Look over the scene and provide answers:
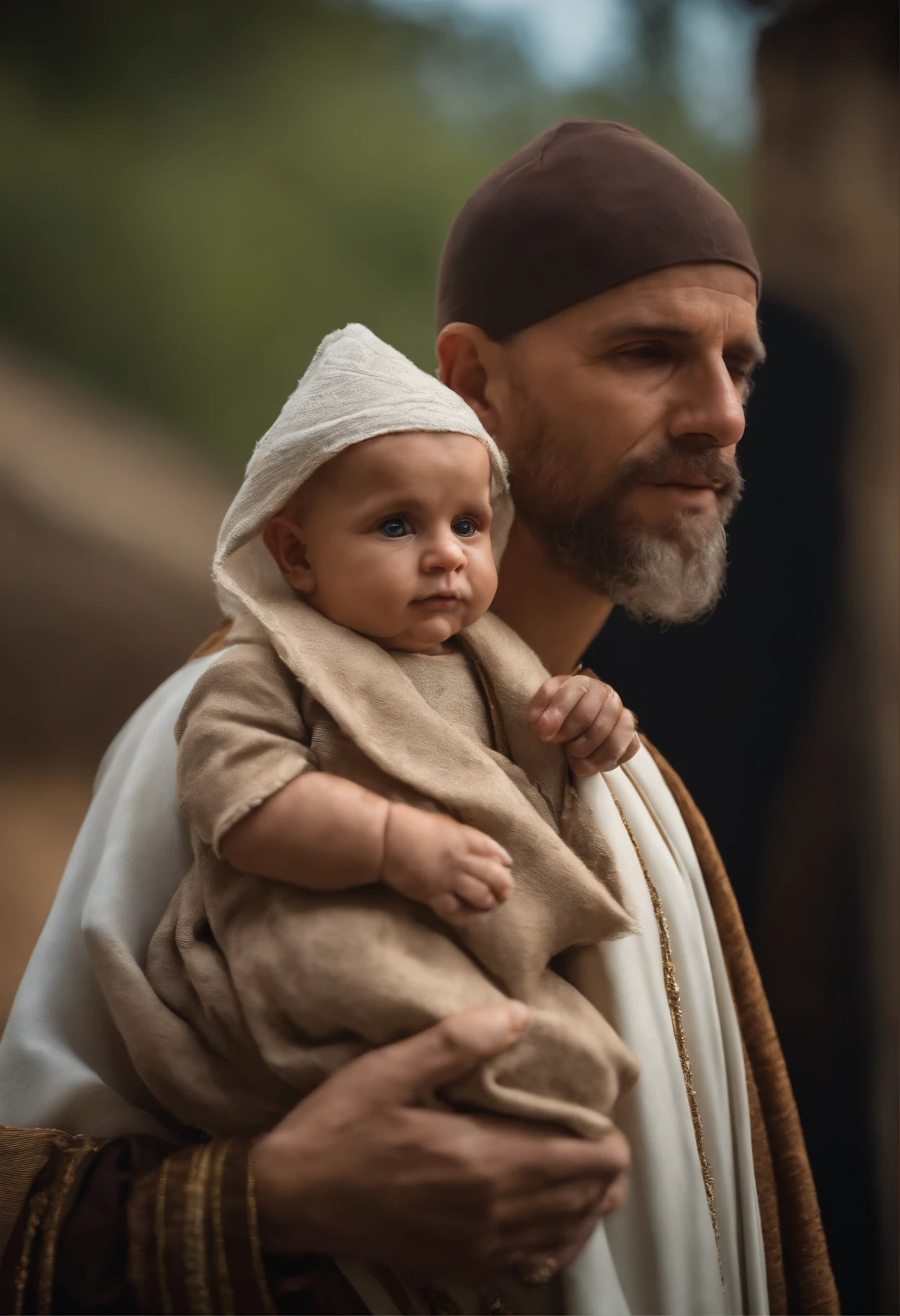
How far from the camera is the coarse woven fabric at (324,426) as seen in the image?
94cm

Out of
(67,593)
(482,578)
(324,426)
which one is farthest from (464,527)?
(67,593)

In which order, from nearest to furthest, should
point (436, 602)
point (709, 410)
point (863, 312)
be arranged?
point (436, 602)
point (709, 410)
point (863, 312)

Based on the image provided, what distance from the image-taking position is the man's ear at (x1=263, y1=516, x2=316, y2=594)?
39.0 inches

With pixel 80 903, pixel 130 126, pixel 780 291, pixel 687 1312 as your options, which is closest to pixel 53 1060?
pixel 80 903

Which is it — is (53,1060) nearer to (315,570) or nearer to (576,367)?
(315,570)

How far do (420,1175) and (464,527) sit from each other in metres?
0.54

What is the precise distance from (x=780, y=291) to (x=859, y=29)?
1.36 ft

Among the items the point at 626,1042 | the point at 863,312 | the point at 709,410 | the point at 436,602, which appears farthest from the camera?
the point at 863,312

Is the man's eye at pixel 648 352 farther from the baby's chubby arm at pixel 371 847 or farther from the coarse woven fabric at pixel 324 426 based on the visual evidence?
the baby's chubby arm at pixel 371 847

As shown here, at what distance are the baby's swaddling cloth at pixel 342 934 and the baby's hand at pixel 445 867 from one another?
0.04m

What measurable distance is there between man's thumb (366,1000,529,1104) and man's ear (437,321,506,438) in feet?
2.37

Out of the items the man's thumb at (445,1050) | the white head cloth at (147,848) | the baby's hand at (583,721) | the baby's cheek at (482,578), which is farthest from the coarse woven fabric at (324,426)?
the man's thumb at (445,1050)

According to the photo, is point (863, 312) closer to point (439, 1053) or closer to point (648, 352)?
point (648, 352)

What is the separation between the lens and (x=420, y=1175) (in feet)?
2.94
